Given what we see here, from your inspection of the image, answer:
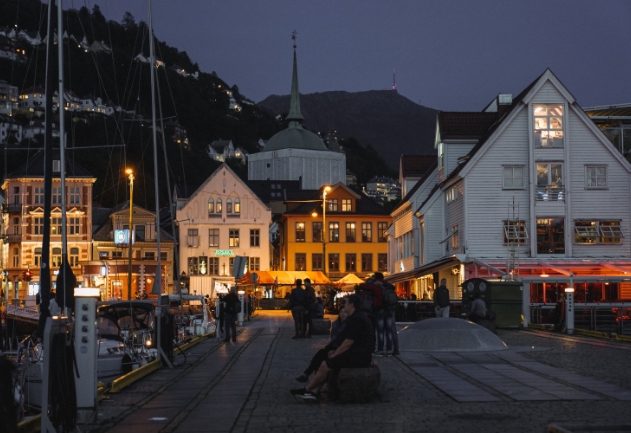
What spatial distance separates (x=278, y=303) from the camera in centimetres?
8481

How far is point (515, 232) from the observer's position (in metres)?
50.3

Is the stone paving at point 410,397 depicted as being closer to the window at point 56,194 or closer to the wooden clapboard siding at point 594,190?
the wooden clapboard siding at point 594,190

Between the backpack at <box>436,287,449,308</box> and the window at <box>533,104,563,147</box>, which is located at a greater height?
the window at <box>533,104,563,147</box>

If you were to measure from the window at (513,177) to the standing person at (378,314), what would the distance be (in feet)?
99.2

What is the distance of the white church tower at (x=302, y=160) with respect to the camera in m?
186

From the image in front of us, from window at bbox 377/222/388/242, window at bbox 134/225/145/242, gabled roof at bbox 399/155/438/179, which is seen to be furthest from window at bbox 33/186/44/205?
gabled roof at bbox 399/155/438/179

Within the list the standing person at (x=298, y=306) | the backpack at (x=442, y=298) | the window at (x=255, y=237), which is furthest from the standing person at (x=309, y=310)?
the window at (x=255, y=237)

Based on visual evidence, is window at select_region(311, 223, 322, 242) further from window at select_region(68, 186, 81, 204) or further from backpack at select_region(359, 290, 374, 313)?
backpack at select_region(359, 290, 374, 313)

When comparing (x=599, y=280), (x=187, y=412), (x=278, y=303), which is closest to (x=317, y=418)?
(x=187, y=412)

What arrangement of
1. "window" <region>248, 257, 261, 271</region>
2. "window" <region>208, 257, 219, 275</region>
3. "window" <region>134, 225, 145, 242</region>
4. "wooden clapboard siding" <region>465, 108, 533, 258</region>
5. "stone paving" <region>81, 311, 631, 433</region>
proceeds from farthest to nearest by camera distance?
1. "window" <region>134, 225, 145, 242</region>
2. "window" <region>248, 257, 261, 271</region>
3. "window" <region>208, 257, 219, 275</region>
4. "wooden clapboard siding" <region>465, 108, 533, 258</region>
5. "stone paving" <region>81, 311, 631, 433</region>

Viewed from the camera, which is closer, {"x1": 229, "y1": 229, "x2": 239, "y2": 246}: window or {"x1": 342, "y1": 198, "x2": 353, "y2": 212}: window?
{"x1": 229, "y1": 229, "x2": 239, "y2": 246}: window

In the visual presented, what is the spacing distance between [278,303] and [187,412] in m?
71.9

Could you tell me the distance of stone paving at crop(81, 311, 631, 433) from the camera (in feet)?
38.2

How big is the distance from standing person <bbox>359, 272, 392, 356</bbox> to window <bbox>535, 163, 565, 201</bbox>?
101 ft
